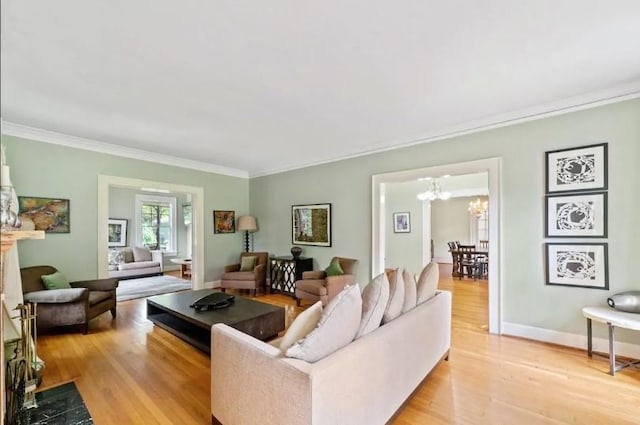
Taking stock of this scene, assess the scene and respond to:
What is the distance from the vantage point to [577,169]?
3021 millimetres

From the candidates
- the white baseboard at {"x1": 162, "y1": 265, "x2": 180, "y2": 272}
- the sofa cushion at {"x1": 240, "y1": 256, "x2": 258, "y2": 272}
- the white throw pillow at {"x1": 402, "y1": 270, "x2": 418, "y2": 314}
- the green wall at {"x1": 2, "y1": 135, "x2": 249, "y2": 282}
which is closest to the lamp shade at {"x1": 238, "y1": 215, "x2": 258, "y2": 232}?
the sofa cushion at {"x1": 240, "y1": 256, "x2": 258, "y2": 272}

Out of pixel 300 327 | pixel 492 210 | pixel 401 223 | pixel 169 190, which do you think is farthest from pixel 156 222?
pixel 492 210

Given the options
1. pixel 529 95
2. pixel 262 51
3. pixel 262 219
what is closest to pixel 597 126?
pixel 529 95

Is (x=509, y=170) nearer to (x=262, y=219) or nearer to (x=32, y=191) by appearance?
(x=262, y=219)

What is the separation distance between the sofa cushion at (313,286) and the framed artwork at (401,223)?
3596mm

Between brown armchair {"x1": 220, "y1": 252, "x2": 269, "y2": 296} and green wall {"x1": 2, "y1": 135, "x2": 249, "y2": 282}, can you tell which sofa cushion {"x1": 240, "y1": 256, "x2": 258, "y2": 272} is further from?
green wall {"x1": 2, "y1": 135, "x2": 249, "y2": 282}

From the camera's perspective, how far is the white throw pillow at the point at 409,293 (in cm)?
223

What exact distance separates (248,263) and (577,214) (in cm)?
502

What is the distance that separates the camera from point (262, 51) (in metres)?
2.15

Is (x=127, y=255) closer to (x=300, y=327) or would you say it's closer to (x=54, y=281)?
(x=54, y=281)

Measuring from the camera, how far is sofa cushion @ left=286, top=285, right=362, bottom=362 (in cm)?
144

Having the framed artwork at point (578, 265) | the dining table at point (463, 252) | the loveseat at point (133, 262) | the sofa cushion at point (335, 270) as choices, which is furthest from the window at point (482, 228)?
the loveseat at point (133, 262)

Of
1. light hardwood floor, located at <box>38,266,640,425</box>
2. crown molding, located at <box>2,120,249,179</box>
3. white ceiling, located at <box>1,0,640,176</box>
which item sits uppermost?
white ceiling, located at <box>1,0,640,176</box>

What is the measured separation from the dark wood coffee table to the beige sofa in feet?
3.55
